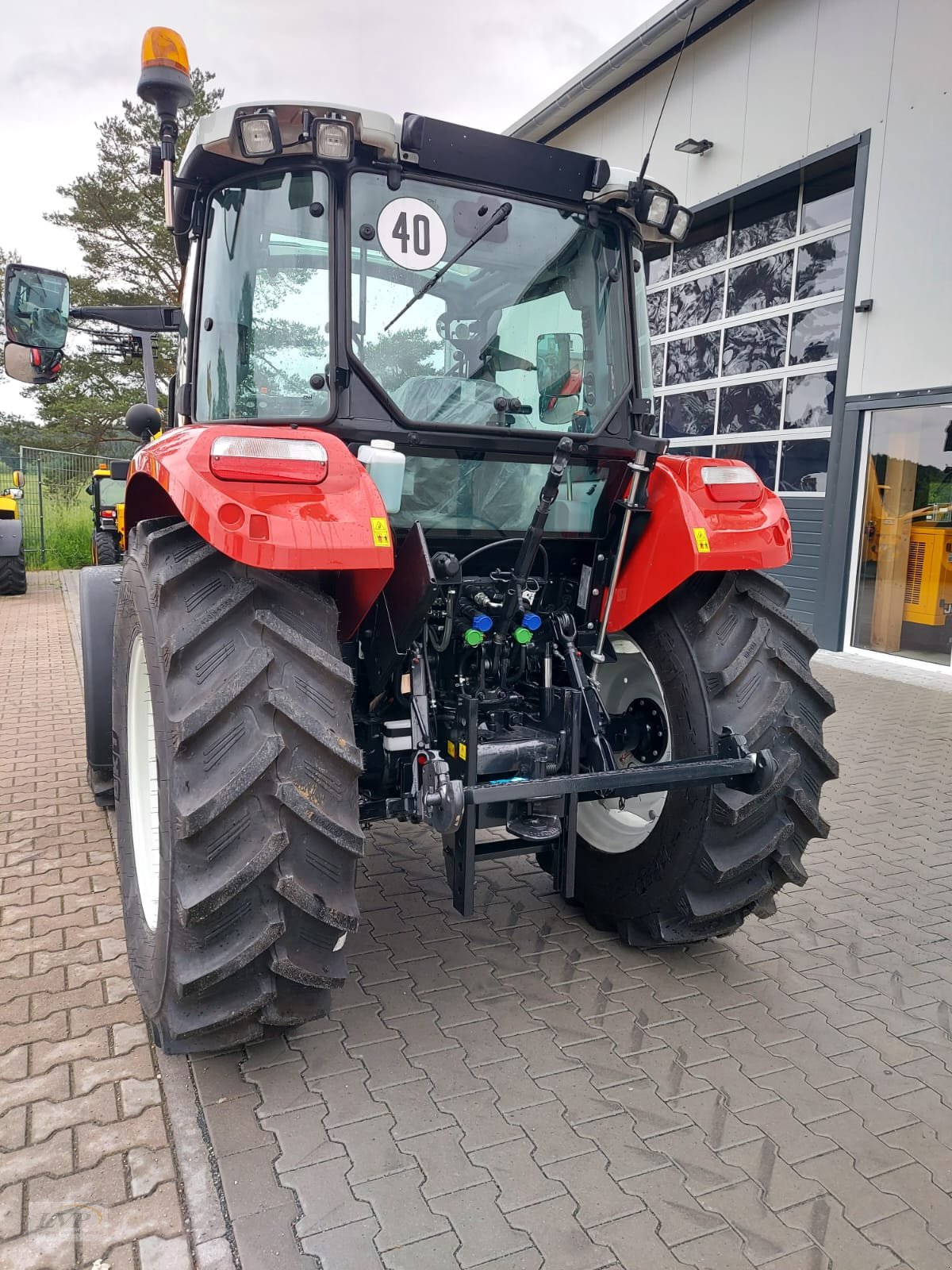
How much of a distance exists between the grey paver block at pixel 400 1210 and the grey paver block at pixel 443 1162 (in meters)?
0.03

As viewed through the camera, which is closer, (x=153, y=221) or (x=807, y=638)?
(x=807, y=638)

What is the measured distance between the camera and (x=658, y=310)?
12.1m

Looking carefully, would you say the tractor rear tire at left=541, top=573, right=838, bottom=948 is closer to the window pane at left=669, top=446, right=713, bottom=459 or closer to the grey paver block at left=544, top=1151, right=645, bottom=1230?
the grey paver block at left=544, top=1151, right=645, bottom=1230

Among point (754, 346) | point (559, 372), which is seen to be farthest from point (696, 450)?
point (559, 372)

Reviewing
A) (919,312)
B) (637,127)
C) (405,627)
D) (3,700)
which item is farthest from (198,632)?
(637,127)

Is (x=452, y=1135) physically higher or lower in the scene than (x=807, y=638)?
lower

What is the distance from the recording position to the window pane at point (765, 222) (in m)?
9.98

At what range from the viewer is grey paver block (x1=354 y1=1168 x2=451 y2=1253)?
1.97 metres

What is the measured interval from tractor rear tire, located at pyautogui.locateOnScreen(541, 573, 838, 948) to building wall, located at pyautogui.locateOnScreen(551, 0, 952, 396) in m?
6.42

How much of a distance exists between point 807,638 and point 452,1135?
191cm

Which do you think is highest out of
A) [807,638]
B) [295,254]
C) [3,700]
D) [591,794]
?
[295,254]

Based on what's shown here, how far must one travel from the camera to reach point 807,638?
3092 mm

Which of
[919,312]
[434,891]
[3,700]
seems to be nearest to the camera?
[434,891]

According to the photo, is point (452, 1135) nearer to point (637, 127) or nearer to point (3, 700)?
point (3, 700)
